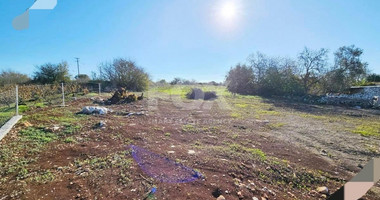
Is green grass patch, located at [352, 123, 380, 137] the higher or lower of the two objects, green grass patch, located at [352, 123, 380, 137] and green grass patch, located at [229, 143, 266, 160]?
the higher

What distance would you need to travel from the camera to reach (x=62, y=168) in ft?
8.29

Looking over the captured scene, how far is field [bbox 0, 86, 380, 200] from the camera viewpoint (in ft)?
6.80

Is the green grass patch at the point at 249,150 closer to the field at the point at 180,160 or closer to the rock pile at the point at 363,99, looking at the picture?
the field at the point at 180,160

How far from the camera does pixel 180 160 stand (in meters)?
2.79

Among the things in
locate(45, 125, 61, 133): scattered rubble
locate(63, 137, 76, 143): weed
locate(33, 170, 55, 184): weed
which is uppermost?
locate(45, 125, 61, 133): scattered rubble

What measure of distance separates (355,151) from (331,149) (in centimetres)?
43

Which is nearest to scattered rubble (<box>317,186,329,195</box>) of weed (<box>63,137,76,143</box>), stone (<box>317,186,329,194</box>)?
stone (<box>317,186,329,194</box>)

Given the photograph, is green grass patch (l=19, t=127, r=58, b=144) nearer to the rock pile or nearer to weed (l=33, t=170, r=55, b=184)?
weed (l=33, t=170, r=55, b=184)

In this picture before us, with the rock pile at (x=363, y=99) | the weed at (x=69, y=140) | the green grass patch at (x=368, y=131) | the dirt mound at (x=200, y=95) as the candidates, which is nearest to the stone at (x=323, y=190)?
the green grass patch at (x=368, y=131)

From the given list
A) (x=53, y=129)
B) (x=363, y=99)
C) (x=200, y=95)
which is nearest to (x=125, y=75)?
(x=200, y=95)

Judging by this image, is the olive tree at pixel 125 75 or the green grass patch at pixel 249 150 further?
the olive tree at pixel 125 75

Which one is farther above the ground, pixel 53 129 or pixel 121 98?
pixel 121 98

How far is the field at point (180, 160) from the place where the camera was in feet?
6.80

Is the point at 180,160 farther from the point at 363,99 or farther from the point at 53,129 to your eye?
the point at 363,99
